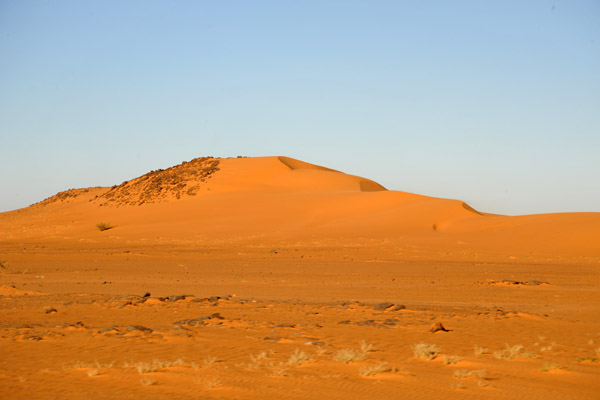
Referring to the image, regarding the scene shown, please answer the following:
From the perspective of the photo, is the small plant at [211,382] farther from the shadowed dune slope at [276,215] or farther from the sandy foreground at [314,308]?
the shadowed dune slope at [276,215]

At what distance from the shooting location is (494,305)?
16.2 metres

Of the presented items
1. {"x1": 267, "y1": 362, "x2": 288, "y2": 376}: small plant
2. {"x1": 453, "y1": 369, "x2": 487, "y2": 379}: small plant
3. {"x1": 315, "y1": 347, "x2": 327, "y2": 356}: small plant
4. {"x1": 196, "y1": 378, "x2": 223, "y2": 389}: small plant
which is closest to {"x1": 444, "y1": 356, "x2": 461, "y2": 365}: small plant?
{"x1": 453, "y1": 369, "x2": 487, "y2": 379}: small plant

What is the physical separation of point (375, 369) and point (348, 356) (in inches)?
29.8

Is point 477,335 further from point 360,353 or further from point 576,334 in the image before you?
point 360,353

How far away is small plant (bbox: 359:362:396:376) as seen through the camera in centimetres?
863

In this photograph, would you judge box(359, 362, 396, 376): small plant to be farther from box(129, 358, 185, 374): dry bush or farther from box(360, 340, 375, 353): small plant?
box(129, 358, 185, 374): dry bush

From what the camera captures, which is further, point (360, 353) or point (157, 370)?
point (360, 353)

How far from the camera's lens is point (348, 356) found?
9.39 m

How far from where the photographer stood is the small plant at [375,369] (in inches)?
340

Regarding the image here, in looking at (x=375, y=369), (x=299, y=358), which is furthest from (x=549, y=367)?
(x=299, y=358)

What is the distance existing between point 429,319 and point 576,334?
9.32 feet

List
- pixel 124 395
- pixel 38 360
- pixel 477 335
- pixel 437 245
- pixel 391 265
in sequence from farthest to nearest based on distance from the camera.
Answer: pixel 437 245 → pixel 391 265 → pixel 477 335 → pixel 38 360 → pixel 124 395

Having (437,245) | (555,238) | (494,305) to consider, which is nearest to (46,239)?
(437,245)

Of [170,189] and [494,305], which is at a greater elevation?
[170,189]
